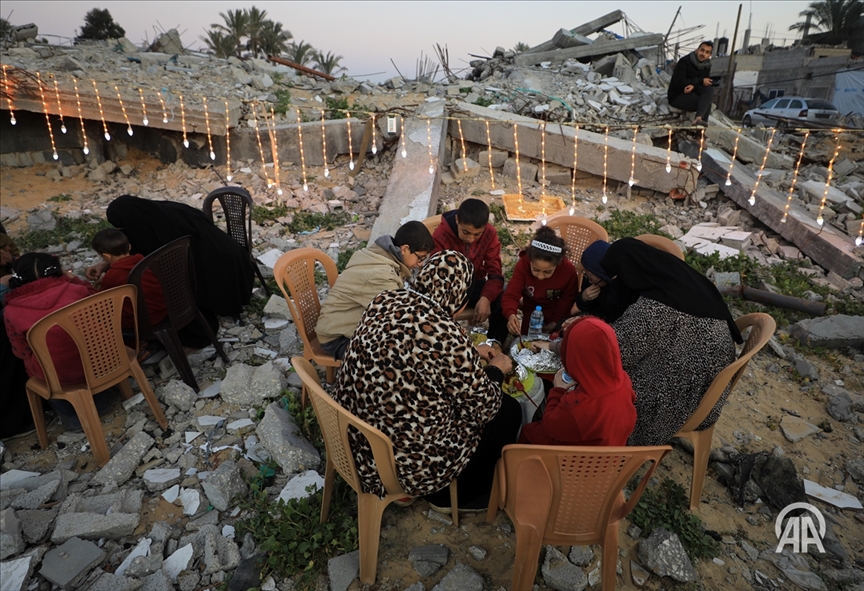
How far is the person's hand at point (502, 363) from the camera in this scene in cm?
252

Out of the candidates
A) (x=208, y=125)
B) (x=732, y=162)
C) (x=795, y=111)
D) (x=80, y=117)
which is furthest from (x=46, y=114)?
(x=795, y=111)

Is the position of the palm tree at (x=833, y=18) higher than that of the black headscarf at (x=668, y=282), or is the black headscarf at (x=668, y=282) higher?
the palm tree at (x=833, y=18)

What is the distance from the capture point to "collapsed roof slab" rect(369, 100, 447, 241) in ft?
19.8

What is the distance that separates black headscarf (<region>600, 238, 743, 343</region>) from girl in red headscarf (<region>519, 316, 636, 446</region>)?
703 mm

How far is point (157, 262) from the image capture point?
3.20 m

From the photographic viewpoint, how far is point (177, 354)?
3.46 meters

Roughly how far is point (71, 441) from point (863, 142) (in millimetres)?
16775

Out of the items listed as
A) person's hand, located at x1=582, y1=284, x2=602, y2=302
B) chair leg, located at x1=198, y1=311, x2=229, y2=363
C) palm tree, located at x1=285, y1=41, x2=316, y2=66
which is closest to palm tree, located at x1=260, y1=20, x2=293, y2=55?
palm tree, located at x1=285, y1=41, x2=316, y2=66

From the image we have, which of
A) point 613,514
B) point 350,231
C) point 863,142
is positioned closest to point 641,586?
point 613,514

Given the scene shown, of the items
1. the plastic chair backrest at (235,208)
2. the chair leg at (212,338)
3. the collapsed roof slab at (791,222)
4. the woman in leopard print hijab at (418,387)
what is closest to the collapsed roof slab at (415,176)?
the plastic chair backrest at (235,208)

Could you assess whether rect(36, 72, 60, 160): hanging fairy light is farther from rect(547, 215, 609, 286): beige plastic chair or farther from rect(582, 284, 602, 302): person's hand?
rect(582, 284, 602, 302): person's hand

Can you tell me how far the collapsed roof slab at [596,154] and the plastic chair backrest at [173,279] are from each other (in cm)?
529

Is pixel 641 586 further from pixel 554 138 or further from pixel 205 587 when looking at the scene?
pixel 554 138

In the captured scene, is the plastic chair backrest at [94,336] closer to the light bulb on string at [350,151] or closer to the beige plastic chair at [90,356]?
the beige plastic chair at [90,356]
